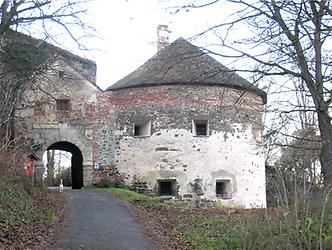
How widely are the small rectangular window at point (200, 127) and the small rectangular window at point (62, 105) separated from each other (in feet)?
20.2

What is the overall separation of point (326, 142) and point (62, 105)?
54.1 feet

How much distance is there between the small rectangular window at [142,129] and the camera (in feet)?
74.0

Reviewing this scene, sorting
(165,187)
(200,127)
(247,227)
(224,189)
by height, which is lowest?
(247,227)

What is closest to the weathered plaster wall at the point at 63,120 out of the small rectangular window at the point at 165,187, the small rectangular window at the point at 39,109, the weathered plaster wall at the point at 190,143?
the small rectangular window at the point at 39,109

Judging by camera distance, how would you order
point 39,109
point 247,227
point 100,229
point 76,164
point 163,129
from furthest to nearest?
point 76,164 < point 39,109 < point 163,129 < point 100,229 < point 247,227

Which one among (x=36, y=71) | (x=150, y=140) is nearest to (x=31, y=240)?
(x=36, y=71)

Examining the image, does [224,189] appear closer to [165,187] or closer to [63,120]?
[165,187]

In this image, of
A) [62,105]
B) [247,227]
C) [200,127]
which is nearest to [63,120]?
[62,105]

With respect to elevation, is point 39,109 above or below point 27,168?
above

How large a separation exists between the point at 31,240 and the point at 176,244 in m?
3.15

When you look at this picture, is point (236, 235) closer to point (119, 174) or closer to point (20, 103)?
point (119, 174)

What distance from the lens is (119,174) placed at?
22.6 metres

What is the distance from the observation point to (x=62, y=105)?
23594 millimetres

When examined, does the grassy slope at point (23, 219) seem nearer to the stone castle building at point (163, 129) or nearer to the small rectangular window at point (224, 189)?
the stone castle building at point (163, 129)
